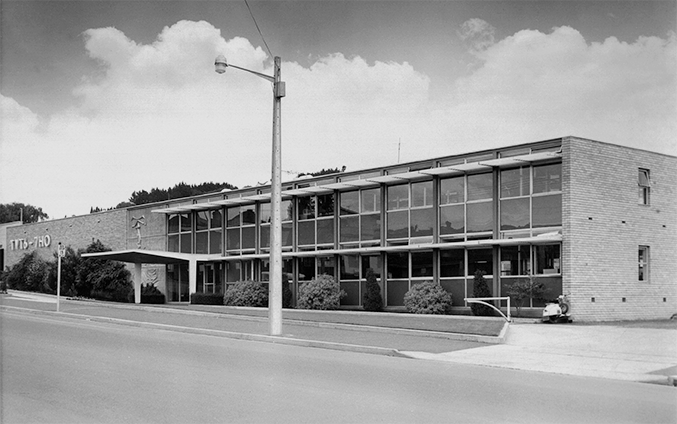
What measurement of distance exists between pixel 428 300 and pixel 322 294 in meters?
5.58

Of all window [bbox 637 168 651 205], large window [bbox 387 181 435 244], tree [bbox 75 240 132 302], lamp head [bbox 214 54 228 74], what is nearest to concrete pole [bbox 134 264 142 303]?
tree [bbox 75 240 132 302]

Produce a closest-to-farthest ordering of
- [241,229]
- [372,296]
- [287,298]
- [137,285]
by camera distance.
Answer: [372,296] → [287,298] → [241,229] → [137,285]

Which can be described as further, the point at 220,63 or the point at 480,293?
the point at 480,293

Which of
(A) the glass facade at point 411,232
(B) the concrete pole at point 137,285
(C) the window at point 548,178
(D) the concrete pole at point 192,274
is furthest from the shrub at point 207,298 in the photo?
(C) the window at point 548,178

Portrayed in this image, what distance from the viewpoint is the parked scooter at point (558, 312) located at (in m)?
23.2

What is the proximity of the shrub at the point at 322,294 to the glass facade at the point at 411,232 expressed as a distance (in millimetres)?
935

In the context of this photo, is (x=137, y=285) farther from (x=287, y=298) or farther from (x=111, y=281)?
(x=287, y=298)

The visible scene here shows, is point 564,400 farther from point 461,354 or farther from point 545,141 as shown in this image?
point 545,141

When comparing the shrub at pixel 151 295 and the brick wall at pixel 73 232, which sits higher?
→ the brick wall at pixel 73 232

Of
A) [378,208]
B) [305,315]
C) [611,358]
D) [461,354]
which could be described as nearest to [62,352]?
[461,354]

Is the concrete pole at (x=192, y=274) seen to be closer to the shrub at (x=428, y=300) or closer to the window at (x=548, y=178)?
the shrub at (x=428, y=300)

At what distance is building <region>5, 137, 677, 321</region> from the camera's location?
2459 centimetres

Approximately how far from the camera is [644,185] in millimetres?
26469

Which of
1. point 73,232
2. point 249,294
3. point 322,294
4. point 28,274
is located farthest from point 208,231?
point 28,274
